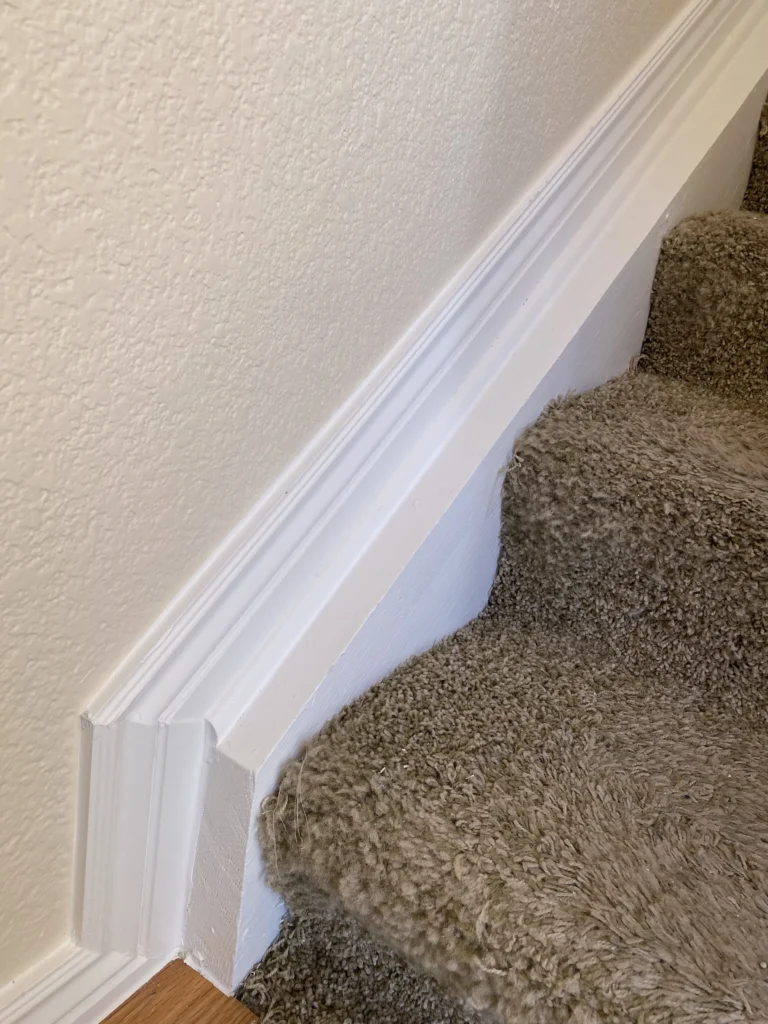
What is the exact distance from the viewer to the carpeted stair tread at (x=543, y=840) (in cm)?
52

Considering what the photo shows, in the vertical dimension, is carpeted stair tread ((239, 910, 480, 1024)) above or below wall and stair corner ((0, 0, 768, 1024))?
below

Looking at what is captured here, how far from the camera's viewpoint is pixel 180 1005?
24.8 inches

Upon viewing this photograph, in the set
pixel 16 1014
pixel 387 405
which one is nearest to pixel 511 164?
pixel 387 405

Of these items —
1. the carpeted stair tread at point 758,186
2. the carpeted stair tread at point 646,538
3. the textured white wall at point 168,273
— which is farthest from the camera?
the carpeted stair tread at point 758,186

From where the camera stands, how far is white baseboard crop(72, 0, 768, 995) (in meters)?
0.60

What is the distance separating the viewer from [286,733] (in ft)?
2.02

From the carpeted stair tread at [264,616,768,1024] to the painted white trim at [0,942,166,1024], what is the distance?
14cm

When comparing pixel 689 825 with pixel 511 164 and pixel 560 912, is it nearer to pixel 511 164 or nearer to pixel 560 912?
pixel 560 912

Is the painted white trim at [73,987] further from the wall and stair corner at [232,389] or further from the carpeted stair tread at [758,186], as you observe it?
the carpeted stair tread at [758,186]

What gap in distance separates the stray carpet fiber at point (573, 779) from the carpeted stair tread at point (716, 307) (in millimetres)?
33

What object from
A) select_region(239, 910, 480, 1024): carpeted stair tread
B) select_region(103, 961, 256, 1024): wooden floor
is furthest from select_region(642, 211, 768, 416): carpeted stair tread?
select_region(103, 961, 256, 1024): wooden floor

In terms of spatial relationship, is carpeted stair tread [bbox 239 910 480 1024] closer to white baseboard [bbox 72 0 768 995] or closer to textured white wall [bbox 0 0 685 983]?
white baseboard [bbox 72 0 768 995]

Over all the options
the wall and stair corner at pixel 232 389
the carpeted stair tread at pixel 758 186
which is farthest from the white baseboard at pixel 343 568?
the carpeted stair tread at pixel 758 186

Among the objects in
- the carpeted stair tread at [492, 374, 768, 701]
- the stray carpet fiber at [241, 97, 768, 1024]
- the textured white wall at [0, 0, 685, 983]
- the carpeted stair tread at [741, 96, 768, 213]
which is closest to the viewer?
the textured white wall at [0, 0, 685, 983]
